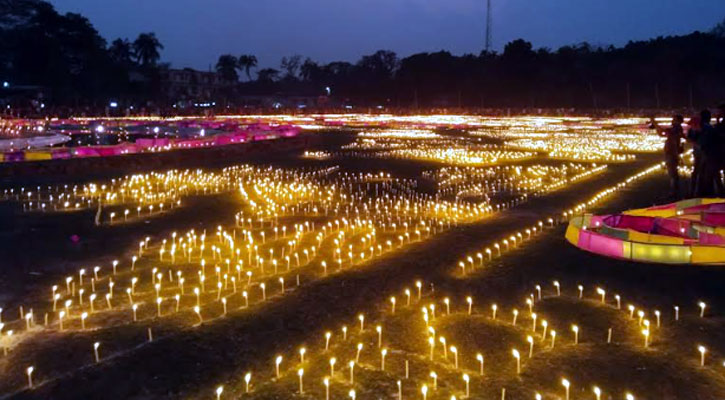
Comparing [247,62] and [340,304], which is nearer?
[340,304]

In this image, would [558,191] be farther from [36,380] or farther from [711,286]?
[36,380]

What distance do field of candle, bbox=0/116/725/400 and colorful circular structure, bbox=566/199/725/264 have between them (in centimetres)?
30

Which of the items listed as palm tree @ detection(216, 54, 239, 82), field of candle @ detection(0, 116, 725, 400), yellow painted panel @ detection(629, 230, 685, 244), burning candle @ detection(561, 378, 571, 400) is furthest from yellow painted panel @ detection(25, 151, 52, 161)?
palm tree @ detection(216, 54, 239, 82)

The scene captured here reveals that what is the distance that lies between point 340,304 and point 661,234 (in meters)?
5.47

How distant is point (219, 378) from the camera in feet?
18.2

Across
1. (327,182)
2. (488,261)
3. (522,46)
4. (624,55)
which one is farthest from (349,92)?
(488,261)

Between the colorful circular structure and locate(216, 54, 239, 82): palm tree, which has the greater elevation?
locate(216, 54, 239, 82): palm tree

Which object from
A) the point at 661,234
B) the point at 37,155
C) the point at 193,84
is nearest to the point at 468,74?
the point at 193,84

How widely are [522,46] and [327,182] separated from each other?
70005 millimetres

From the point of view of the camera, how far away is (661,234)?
9.99m

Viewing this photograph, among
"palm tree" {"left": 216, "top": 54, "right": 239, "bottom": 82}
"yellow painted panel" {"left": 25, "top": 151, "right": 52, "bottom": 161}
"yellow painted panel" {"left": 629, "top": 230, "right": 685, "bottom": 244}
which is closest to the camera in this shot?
"yellow painted panel" {"left": 629, "top": 230, "right": 685, "bottom": 244}

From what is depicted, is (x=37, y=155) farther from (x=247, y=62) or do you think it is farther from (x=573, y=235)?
(x=247, y=62)

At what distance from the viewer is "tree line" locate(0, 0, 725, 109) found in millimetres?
68188

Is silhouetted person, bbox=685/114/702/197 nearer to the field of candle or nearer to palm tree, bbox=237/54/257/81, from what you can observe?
the field of candle
